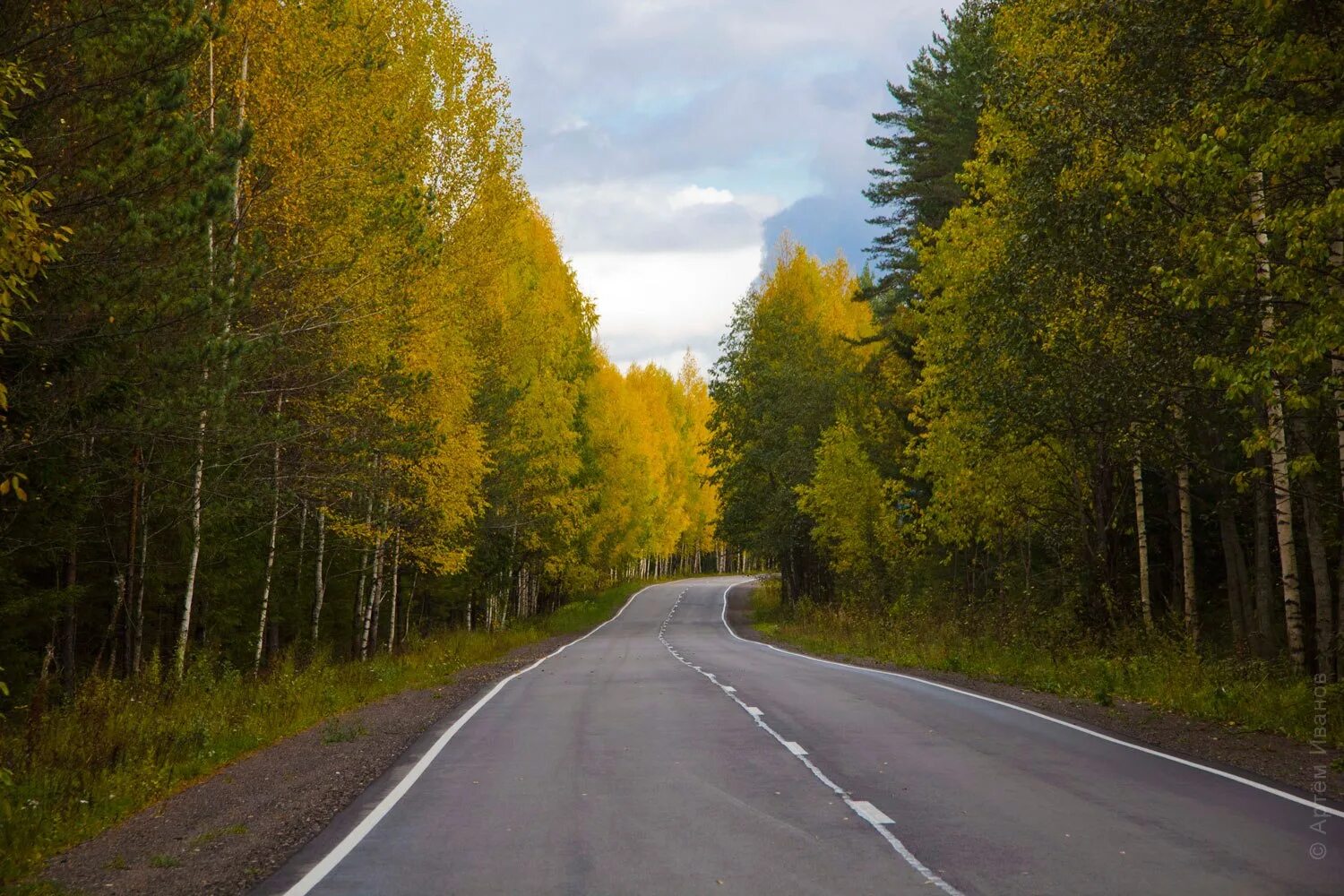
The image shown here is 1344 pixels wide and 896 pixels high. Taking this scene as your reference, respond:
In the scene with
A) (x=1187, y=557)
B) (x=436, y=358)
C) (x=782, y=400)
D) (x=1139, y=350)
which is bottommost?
(x=1187, y=557)

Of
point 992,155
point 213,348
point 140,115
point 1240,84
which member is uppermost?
point 992,155

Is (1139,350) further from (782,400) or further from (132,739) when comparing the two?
(782,400)

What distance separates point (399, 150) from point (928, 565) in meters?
26.1

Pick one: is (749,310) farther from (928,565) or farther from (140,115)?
(140,115)

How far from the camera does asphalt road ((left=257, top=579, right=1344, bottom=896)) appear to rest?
637 cm

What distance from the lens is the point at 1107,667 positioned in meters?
18.5

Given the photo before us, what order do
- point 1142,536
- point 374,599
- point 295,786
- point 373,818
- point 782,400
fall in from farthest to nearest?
point 782,400, point 374,599, point 1142,536, point 295,786, point 373,818

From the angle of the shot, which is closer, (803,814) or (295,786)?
(803,814)

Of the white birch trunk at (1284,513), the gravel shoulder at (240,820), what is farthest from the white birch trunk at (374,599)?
the white birch trunk at (1284,513)

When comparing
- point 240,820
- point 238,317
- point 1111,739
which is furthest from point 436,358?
point 1111,739

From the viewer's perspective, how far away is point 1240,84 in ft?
38.7

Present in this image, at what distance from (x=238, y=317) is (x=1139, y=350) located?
479 inches

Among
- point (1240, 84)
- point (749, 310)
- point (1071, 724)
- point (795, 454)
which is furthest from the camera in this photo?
point (749, 310)

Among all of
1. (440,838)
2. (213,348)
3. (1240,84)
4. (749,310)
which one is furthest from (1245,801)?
(749,310)
